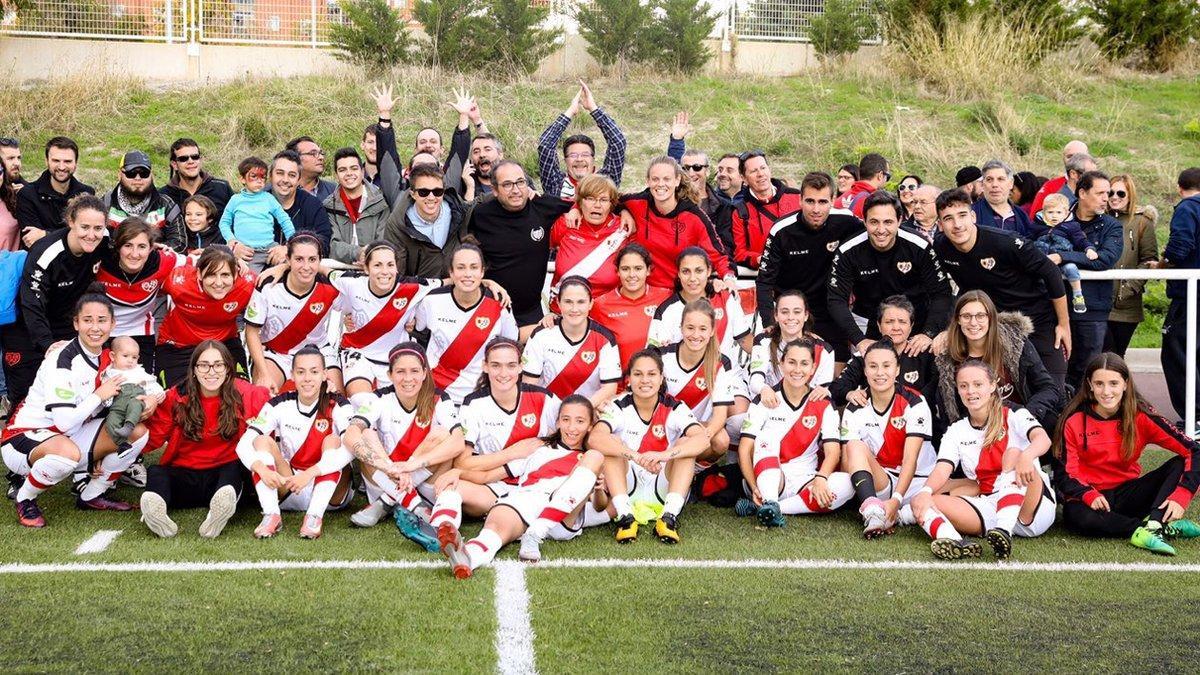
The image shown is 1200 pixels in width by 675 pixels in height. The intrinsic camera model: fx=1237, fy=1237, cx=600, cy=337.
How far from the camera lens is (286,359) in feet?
24.5

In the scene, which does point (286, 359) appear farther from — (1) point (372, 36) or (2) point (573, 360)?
(1) point (372, 36)

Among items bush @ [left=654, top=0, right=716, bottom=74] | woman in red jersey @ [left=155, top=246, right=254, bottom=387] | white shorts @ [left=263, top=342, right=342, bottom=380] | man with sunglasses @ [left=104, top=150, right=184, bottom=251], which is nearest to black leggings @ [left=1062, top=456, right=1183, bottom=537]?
white shorts @ [left=263, top=342, right=342, bottom=380]

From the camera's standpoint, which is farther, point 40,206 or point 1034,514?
point 40,206

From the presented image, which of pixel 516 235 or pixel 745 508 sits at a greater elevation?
pixel 516 235

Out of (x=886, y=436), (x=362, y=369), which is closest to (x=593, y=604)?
(x=886, y=436)

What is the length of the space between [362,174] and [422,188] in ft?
4.02

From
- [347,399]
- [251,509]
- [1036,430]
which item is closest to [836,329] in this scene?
[1036,430]

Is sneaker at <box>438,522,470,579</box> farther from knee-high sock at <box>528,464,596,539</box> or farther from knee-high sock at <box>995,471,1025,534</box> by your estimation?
knee-high sock at <box>995,471,1025,534</box>

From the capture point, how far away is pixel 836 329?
7.66 metres

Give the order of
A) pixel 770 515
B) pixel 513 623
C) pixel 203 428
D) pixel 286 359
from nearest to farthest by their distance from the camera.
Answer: pixel 513 623 < pixel 770 515 < pixel 203 428 < pixel 286 359

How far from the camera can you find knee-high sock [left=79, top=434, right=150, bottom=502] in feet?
21.8

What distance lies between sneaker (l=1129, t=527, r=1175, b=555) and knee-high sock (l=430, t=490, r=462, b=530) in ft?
10.8

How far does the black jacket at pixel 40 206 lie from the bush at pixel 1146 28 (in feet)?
56.5

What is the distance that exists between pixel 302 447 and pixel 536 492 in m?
1.32
